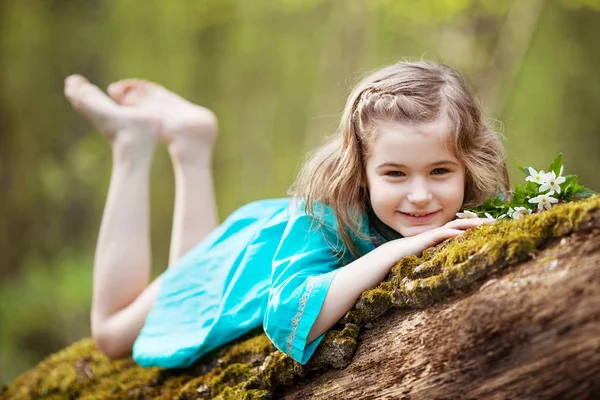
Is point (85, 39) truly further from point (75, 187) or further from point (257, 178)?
point (257, 178)

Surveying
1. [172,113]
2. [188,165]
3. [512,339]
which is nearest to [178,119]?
[172,113]

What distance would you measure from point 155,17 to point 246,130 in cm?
247

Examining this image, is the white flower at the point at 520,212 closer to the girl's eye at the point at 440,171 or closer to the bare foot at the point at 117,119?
the girl's eye at the point at 440,171

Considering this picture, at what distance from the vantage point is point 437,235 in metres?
1.83

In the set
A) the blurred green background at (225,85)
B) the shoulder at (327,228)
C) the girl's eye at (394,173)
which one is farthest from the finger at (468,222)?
the blurred green background at (225,85)

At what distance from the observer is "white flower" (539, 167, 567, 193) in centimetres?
182

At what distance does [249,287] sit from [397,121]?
2.71 ft

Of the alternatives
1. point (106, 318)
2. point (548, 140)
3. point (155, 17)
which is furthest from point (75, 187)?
point (548, 140)

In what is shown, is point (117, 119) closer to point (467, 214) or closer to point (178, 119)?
point (178, 119)

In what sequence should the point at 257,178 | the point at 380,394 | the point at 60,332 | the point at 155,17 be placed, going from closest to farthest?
the point at 380,394 → the point at 60,332 → the point at 155,17 → the point at 257,178

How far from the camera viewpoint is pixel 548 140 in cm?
878

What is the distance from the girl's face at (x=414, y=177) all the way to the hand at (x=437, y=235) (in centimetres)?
13

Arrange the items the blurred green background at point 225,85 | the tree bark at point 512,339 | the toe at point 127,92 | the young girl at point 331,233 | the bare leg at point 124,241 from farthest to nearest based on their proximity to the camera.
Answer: the blurred green background at point 225,85, the toe at point 127,92, the bare leg at point 124,241, the young girl at point 331,233, the tree bark at point 512,339

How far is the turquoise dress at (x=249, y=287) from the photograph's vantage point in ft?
6.18
